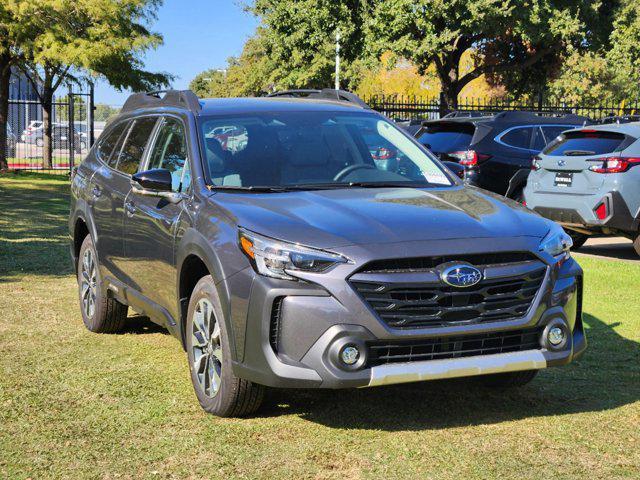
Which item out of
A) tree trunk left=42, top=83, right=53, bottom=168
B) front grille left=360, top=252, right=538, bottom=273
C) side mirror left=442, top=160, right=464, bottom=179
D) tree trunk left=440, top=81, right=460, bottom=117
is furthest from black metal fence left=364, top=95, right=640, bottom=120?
front grille left=360, top=252, right=538, bottom=273

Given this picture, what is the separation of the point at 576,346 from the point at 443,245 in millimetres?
1034

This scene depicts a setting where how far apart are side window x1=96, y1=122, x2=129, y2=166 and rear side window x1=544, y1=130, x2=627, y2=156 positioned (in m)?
6.68

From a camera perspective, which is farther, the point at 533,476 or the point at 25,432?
the point at 25,432

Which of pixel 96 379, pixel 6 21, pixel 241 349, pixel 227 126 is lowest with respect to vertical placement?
pixel 96 379

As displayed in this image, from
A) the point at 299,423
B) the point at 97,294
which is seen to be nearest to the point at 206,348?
the point at 299,423

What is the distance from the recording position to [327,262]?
4520 millimetres

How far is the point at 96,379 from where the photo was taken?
6.04 m

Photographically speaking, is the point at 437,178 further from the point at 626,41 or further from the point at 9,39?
the point at 626,41

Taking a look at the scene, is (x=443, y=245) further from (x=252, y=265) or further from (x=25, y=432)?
(x=25, y=432)

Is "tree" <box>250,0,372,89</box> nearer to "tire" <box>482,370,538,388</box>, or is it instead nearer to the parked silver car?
the parked silver car

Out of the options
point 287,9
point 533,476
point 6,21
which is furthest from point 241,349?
point 287,9

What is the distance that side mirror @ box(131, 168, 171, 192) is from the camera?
5.71 m

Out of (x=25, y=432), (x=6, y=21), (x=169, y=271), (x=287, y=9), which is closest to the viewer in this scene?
(x=25, y=432)

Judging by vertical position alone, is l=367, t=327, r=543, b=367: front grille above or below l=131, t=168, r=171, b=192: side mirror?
below
